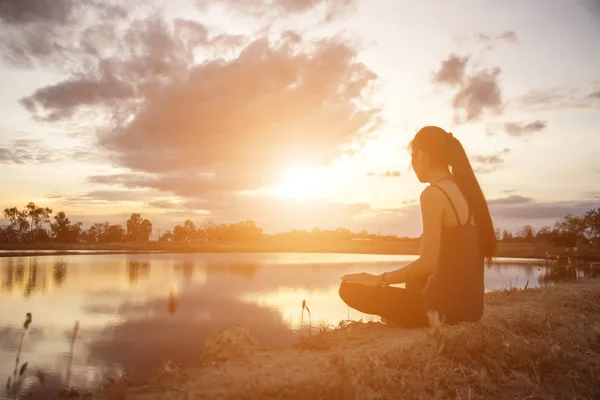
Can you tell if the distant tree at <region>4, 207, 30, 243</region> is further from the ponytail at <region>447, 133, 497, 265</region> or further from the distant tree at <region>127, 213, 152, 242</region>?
the ponytail at <region>447, 133, 497, 265</region>

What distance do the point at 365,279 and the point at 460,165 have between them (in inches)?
66.6

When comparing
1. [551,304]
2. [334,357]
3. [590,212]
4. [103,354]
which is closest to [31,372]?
[103,354]

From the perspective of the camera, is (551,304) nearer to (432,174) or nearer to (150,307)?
(432,174)

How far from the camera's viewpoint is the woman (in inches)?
166

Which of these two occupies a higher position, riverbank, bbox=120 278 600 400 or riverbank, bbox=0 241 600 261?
riverbank, bbox=120 278 600 400

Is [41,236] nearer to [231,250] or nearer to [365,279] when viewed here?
[231,250]

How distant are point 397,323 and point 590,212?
88164 mm

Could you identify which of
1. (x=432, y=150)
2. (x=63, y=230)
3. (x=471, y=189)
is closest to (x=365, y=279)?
(x=471, y=189)

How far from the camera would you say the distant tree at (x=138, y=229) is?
105 metres

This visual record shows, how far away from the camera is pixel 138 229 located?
10619 cm

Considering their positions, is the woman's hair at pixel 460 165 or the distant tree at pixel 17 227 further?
the distant tree at pixel 17 227

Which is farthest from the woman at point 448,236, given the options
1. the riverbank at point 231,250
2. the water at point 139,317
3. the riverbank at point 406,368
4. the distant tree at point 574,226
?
the distant tree at point 574,226

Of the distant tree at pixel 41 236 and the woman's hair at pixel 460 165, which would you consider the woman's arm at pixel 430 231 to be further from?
the distant tree at pixel 41 236

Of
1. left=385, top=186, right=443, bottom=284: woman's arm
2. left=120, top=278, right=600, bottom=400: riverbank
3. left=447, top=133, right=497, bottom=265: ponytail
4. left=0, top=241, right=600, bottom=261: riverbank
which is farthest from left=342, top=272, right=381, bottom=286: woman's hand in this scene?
left=0, top=241, right=600, bottom=261: riverbank
